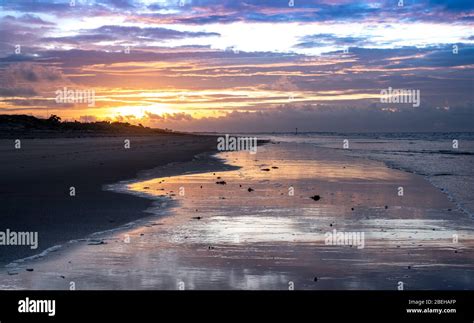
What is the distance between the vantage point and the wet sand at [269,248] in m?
9.19

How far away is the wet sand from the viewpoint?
30.1ft

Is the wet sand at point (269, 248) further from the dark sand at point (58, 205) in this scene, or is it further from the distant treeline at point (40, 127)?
the distant treeline at point (40, 127)

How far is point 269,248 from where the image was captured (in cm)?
1166

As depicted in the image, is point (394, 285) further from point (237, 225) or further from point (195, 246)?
point (237, 225)

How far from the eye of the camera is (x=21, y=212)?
15320 mm
